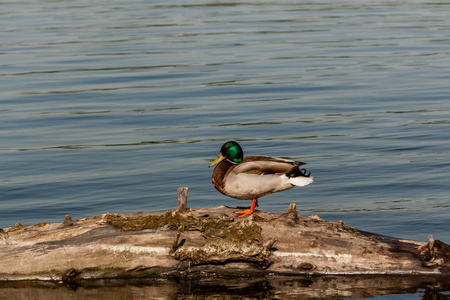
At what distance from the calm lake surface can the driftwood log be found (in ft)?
1.12

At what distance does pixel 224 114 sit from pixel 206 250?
10.6 m

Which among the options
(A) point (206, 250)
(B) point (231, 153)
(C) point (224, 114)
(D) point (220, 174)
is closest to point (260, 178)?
(D) point (220, 174)

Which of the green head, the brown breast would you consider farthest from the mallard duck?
the green head

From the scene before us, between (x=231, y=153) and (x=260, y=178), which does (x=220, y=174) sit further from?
(x=260, y=178)

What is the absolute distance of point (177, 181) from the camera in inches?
509

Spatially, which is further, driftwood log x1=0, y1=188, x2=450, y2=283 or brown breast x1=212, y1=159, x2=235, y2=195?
brown breast x1=212, y1=159, x2=235, y2=195

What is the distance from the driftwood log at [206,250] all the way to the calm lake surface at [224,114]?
341 millimetres

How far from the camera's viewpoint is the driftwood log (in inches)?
308

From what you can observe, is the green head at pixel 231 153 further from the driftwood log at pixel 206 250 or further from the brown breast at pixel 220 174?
the driftwood log at pixel 206 250

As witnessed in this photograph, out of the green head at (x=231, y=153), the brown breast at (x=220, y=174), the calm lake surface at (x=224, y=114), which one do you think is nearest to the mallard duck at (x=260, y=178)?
the brown breast at (x=220, y=174)

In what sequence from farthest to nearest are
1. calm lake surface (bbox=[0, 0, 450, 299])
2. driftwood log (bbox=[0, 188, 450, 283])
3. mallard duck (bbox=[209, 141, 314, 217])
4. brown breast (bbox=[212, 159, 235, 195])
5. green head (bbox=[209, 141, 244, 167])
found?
calm lake surface (bbox=[0, 0, 450, 299])
green head (bbox=[209, 141, 244, 167])
brown breast (bbox=[212, 159, 235, 195])
mallard duck (bbox=[209, 141, 314, 217])
driftwood log (bbox=[0, 188, 450, 283])

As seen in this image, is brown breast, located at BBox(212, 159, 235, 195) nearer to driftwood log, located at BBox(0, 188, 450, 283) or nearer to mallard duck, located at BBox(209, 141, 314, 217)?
mallard duck, located at BBox(209, 141, 314, 217)

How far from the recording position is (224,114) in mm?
18312

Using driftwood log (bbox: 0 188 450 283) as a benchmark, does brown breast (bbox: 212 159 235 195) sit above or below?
above
